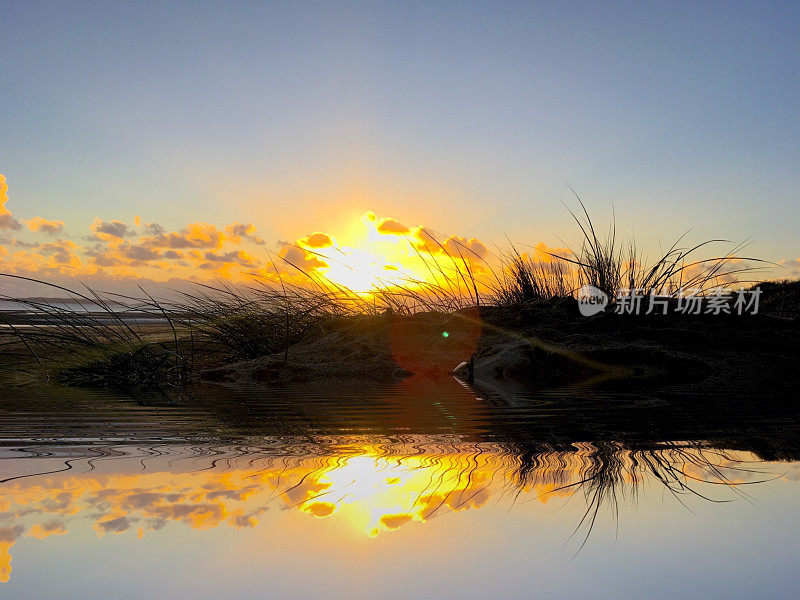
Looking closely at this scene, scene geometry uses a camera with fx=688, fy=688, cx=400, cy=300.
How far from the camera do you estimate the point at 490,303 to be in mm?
8539

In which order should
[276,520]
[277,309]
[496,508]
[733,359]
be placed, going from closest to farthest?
[276,520] < [496,508] < [733,359] < [277,309]

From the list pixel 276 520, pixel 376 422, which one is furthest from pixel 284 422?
pixel 276 520

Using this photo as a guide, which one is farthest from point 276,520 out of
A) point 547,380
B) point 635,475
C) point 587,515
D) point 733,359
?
point 733,359

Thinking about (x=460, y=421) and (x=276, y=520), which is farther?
(x=460, y=421)

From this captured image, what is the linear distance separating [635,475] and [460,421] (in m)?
1.27

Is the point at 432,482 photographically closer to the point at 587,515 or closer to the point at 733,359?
the point at 587,515

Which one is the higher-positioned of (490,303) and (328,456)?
(490,303)

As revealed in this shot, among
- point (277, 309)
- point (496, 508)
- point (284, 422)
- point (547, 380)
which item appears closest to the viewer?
point (496, 508)

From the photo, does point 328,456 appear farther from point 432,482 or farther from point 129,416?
point 129,416

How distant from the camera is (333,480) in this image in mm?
1990

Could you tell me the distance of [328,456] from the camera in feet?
7.72

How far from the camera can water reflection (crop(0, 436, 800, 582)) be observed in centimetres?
162

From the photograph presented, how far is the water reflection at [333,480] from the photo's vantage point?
5.31 ft

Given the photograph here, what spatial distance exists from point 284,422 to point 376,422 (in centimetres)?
43
